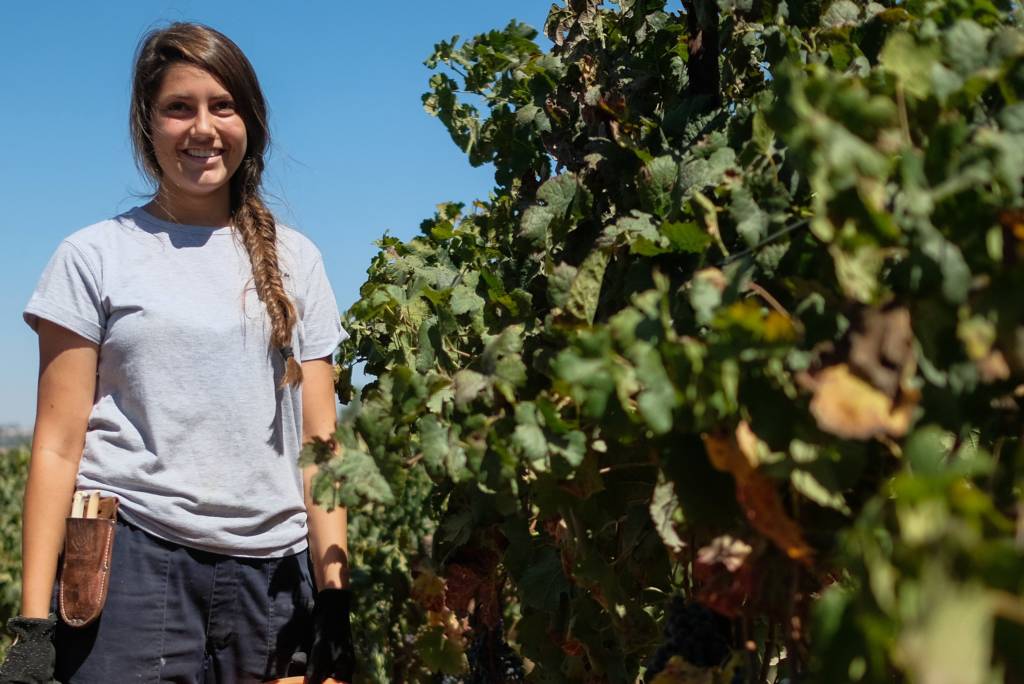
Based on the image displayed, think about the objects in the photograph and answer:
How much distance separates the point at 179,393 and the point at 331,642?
53 centimetres

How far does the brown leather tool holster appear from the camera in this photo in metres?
1.92

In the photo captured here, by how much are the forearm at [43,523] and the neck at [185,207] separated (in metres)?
0.52

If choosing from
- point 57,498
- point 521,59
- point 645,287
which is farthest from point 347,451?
point 521,59

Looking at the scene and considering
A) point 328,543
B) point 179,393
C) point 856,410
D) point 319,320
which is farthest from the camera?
point 319,320

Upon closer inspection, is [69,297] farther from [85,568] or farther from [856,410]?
[856,410]

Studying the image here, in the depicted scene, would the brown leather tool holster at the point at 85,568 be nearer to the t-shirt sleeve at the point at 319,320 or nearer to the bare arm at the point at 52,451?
the bare arm at the point at 52,451

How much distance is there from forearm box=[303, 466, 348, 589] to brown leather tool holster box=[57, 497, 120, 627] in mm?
362

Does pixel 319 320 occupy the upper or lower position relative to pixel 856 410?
upper

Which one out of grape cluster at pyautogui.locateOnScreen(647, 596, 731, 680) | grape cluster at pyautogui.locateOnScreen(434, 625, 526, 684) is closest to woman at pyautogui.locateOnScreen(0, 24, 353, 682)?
grape cluster at pyautogui.locateOnScreen(434, 625, 526, 684)

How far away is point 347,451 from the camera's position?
57.9 inches

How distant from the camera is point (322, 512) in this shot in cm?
210

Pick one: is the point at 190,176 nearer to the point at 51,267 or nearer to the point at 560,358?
the point at 51,267

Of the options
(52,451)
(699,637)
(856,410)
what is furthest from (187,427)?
(856,410)

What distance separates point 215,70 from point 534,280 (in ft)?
2.44
